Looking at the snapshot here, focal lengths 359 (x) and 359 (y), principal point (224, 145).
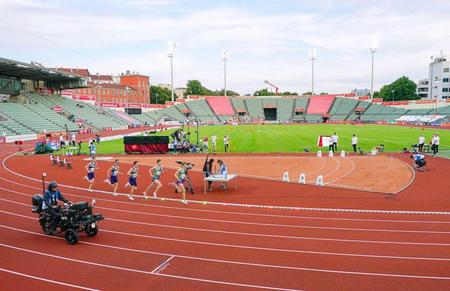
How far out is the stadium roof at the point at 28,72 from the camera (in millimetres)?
46281

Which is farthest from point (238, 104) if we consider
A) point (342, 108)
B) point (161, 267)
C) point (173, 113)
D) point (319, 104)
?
point (161, 267)

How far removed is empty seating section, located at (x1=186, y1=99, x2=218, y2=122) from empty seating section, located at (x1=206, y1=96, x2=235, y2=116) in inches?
67.2

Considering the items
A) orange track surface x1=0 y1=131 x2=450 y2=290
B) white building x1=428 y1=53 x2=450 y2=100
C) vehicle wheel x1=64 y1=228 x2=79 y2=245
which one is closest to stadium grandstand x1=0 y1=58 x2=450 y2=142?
white building x1=428 y1=53 x2=450 y2=100

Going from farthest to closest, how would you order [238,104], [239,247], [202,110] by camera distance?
[238,104]
[202,110]
[239,247]

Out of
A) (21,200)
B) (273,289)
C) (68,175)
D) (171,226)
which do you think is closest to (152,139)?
(68,175)

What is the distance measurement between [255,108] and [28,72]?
62167mm

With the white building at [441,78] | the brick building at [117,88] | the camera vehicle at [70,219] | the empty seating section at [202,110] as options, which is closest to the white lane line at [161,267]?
the camera vehicle at [70,219]

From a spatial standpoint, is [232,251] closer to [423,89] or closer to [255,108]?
[255,108]

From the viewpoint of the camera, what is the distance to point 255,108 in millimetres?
102625

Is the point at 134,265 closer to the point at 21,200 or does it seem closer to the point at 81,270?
the point at 81,270

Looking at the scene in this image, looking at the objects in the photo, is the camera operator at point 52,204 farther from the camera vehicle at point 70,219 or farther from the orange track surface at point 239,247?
the orange track surface at point 239,247

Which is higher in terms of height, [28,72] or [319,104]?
[28,72]

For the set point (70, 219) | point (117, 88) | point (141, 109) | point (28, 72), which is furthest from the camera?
point (117, 88)

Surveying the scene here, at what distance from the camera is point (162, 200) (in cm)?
1530
